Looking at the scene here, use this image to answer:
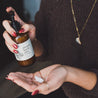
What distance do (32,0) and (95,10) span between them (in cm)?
175

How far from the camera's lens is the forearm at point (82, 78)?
628 mm

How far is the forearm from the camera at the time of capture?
628 mm

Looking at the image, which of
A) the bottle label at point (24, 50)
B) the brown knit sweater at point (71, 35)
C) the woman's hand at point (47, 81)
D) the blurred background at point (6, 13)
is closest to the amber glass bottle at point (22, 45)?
the bottle label at point (24, 50)

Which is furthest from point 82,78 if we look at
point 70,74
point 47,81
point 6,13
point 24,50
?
point 6,13

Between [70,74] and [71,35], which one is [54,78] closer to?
[70,74]

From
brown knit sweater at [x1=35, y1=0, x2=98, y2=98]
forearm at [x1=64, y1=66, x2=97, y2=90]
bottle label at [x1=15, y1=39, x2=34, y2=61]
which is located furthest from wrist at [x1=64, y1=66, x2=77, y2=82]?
bottle label at [x1=15, y1=39, x2=34, y2=61]

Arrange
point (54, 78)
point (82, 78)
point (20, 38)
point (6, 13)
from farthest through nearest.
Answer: point (6, 13) < point (20, 38) < point (82, 78) < point (54, 78)

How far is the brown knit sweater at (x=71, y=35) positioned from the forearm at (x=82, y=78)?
0.03 meters

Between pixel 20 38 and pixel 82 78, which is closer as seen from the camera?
pixel 82 78

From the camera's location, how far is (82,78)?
651 mm

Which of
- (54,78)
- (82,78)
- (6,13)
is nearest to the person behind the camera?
(54,78)

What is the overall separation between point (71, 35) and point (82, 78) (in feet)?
0.87

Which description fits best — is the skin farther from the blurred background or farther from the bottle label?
the blurred background

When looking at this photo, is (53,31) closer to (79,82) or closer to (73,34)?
(73,34)
